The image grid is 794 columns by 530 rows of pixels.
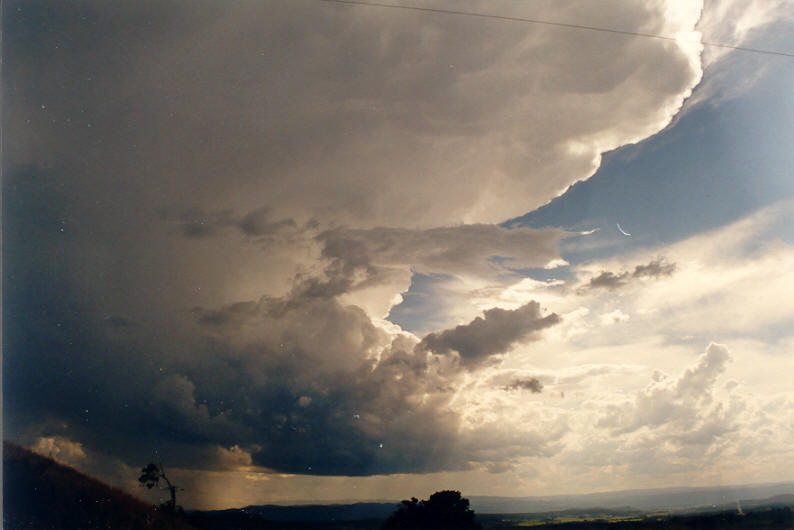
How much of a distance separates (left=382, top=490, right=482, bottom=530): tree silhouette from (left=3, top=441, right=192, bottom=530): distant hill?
153cm

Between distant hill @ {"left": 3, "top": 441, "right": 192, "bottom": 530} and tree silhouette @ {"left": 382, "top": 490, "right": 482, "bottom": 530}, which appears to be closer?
distant hill @ {"left": 3, "top": 441, "right": 192, "bottom": 530}

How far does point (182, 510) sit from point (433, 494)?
1.83m

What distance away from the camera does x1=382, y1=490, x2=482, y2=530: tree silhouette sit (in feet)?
10.3

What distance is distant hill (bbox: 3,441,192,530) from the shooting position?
2.95m

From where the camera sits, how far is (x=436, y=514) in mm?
3156

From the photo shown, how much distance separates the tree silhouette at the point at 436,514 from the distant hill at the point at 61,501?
1.53 m

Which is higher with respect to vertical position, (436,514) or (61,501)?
(61,501)

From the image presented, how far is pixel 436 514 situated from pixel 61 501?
2645 millimetres

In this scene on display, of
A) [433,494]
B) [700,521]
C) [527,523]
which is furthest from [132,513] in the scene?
[700,521]

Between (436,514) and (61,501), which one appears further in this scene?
(436,514)

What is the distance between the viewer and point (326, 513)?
319 cm

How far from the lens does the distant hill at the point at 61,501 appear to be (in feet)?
9.69

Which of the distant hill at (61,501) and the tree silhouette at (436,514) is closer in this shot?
the distant hill at (61,501)

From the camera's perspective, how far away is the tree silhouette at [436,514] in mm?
3125
